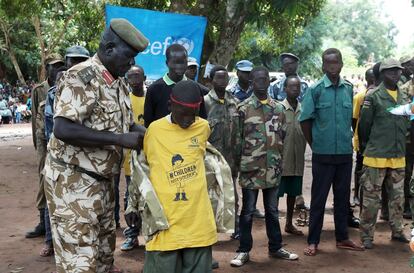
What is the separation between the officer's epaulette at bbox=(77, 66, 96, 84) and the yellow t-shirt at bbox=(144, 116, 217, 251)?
0.52m

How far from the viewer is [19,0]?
1168 cm

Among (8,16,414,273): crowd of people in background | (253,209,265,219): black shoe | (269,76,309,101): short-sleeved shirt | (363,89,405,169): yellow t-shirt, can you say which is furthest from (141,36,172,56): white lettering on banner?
(363,89,405,169): yellow t-shirt

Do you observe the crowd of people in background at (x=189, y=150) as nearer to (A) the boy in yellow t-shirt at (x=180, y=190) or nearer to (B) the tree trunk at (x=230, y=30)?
(A) the boy in yellow t-shirt at (x=180, y=190)

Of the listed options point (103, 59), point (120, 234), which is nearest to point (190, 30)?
point (120, 234)

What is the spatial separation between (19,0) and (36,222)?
6.33m

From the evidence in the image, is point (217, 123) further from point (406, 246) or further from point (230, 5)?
point (230, 5)

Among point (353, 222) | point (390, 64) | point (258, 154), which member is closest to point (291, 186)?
point (353, 222)

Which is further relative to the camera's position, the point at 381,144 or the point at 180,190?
the point at 381,144

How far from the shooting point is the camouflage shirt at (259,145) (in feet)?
17.4

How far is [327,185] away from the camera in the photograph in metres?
5.64

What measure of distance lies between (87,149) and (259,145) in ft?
7.78

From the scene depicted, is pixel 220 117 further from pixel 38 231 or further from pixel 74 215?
pixel 74 215

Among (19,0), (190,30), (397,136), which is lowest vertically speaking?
(397,136)

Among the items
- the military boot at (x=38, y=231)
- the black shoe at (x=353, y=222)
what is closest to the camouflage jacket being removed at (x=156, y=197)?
the military boot at (x=38, y=231)
